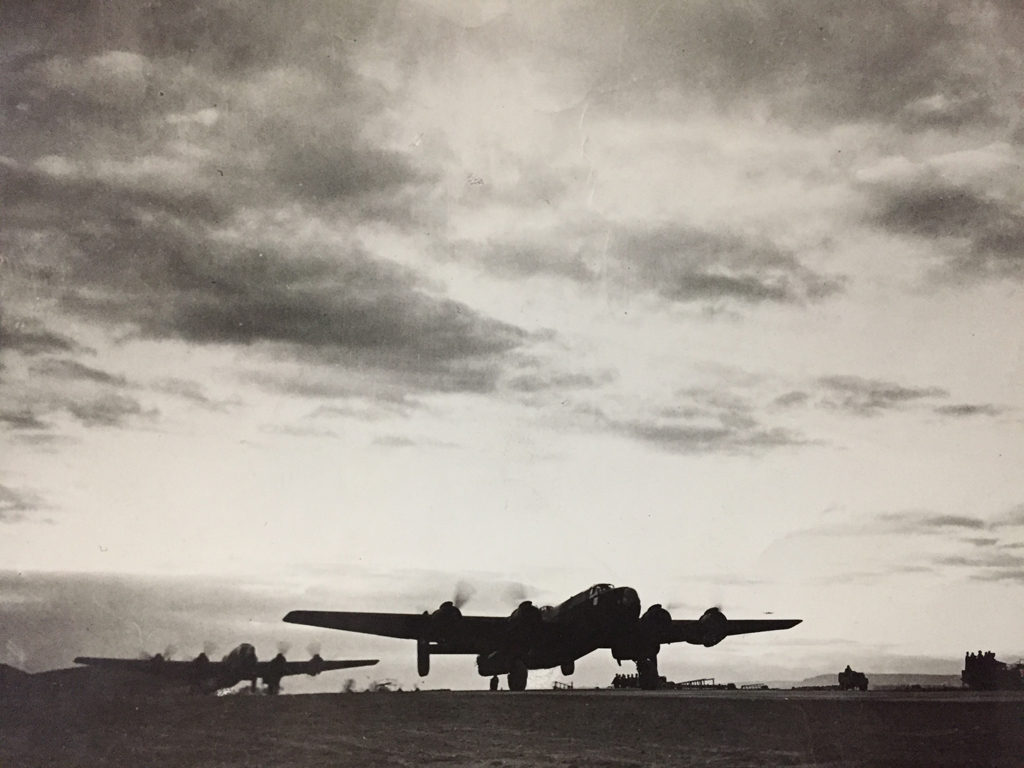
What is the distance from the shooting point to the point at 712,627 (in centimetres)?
4466

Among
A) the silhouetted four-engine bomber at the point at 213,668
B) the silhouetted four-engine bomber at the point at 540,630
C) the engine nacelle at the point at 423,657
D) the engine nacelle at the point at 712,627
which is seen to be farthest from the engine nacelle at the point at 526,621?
the silhouetted four-engine bomber at the point at 213,668

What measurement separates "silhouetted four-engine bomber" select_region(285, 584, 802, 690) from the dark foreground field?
Answer: 11.5 metres

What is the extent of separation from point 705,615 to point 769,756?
29935mm

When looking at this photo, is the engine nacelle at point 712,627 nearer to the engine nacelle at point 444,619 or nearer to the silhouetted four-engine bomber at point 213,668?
the engine nacelle at point 444,619

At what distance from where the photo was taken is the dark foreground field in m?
16.5

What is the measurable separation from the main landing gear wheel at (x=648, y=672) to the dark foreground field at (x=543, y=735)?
51.5ft

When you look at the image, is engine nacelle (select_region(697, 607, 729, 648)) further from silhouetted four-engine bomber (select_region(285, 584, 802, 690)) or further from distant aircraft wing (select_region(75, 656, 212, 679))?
distant aircraft wing (select_region(75, 656, 212, 679))

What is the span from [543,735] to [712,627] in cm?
2689

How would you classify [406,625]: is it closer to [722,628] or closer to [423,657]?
[423,657]

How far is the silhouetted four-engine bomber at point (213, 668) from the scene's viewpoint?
63.5 meters

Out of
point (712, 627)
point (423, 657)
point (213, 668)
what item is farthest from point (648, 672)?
point (213, 668)

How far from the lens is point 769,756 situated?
1603 centimetres

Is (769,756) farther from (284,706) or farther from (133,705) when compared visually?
(133,705)

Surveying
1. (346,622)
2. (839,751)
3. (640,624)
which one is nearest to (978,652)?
(640,624)
